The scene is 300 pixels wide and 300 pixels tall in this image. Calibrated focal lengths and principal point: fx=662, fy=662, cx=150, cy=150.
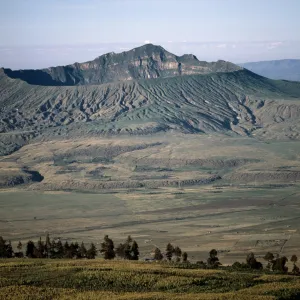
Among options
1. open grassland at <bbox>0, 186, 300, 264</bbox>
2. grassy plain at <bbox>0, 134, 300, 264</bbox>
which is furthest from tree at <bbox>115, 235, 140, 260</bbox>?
grassy plain at <bbox>0, 134, 300, 264</bbox>

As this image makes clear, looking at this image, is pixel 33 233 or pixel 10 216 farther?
pixel 10 216

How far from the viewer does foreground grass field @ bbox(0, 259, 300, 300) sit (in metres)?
37.1

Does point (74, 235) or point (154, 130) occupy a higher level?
point (154, 130)

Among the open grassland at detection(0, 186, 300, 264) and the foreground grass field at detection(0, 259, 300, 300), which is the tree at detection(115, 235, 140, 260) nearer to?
the open grassland at detection(0, 186, 300, 264)

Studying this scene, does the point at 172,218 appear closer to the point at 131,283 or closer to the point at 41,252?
the point at 41,252

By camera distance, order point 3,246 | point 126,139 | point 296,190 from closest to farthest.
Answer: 1. point 3,246
2. point 296,190
3. point 126,139

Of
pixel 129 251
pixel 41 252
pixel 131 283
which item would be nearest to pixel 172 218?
pixel 129 251

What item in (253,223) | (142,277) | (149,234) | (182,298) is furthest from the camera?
(253,223)

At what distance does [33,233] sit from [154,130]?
102 metres

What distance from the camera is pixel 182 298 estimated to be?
118 feet

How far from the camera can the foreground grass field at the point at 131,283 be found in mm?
37125

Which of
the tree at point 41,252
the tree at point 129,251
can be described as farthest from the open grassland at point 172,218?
the tree at point 41,252

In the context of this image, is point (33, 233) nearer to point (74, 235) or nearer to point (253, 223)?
point (74, 235)

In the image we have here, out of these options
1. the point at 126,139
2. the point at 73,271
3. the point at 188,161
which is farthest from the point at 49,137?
the point at 73,271
